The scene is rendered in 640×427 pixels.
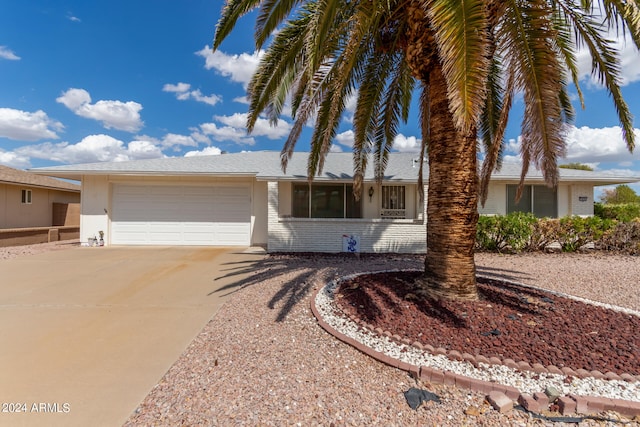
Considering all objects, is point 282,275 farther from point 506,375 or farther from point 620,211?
point 620,211

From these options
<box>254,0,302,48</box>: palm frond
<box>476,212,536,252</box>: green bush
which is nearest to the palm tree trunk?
<box>254,0,302,48</box>: palm frond

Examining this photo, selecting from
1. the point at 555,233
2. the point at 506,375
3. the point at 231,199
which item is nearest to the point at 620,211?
the point at 555,233

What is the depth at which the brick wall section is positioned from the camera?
10586mm

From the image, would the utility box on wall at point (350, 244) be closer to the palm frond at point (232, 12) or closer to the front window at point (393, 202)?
the front window at point (393, 202)

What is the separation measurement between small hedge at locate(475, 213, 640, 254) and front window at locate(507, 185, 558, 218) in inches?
73.9

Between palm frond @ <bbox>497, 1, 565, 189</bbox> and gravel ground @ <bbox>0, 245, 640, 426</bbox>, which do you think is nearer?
gravel ground @ <bbox>0, 245, 640, 426</bbox>

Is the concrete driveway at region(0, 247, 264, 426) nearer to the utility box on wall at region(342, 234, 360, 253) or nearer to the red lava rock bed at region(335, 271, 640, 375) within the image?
the red lava rock bed at region(335, 271, 640, 375)

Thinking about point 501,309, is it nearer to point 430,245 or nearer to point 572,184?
point 430,245

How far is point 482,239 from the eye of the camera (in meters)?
10.2

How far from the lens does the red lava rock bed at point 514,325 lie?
324 cm

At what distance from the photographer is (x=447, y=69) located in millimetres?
3316

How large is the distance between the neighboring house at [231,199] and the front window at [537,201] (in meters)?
0.04

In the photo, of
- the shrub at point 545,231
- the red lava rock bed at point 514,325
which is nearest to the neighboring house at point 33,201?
the red lava rock bed at point 514,325

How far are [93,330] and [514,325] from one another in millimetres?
5849
